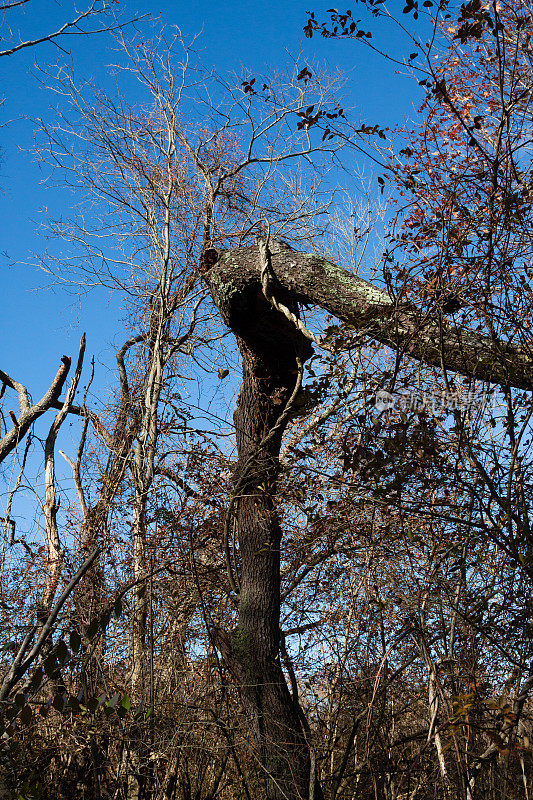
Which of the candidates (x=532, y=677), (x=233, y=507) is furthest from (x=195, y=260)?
(x=532, y=677)

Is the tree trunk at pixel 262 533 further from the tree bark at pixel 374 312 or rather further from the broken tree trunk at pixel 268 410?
the tree bark at pixel 374 312

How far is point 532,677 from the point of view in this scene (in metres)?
2.71

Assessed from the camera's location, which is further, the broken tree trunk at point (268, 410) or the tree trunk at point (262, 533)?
the tree trunk at point (262, 533)

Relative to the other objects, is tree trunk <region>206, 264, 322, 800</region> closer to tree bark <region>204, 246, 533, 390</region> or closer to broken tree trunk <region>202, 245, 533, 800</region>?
broken tree trunk <region>202, 245, 533, 800</region>

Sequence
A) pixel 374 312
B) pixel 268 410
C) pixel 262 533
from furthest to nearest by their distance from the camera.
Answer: pixel 268 410, pixel 262 533, pixel 374 312

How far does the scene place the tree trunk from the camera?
3916 mm

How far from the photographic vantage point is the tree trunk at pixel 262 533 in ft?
12.8

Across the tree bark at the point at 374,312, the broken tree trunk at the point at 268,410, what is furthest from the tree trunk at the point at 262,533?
the tree bark at the point at 374,312

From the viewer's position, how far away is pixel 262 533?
15.7 feet

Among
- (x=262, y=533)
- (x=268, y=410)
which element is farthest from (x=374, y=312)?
(x=262, y=533)

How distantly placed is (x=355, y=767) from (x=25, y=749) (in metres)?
1.77

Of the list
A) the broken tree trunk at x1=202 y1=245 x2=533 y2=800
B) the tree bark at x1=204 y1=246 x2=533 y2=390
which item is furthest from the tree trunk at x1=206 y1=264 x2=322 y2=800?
the tree bark at x1=204 y1=246 x2=533 y2=390

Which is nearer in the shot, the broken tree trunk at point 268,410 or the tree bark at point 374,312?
the tree bark at point 374,312

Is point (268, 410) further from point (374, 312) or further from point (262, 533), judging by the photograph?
point (374, 312)
